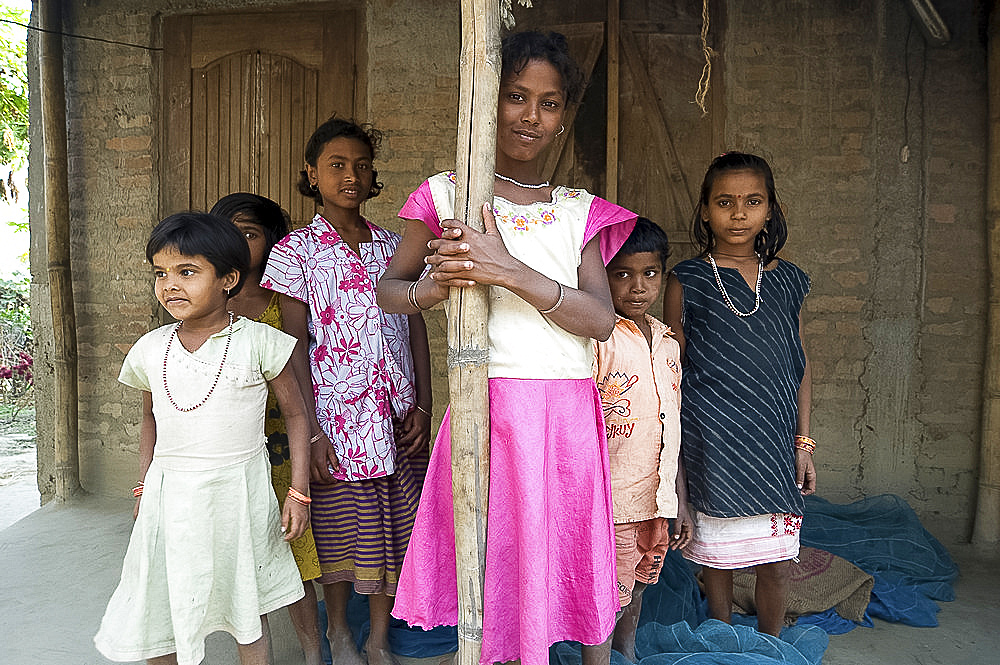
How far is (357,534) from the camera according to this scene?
7.93ft

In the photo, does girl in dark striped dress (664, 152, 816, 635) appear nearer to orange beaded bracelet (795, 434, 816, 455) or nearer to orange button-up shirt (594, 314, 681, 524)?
orange beaded bracelet (795, 434, 816, 455)

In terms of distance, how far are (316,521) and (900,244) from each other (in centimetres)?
336

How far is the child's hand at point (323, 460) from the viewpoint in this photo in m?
2.33

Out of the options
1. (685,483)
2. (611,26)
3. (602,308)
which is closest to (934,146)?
(611,26)

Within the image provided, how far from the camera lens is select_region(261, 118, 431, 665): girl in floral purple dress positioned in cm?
236

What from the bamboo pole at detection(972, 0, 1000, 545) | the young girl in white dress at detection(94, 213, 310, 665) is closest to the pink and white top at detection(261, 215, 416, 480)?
the young girl in white dress at detection(94, 213, 310, 665)

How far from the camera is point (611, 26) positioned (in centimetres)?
411

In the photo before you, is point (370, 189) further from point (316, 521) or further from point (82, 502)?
point (82, 502)

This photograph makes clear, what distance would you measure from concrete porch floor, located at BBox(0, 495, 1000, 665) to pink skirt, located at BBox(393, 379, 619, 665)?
985mm

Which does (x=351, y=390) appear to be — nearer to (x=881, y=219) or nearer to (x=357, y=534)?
(x=357, y=534)

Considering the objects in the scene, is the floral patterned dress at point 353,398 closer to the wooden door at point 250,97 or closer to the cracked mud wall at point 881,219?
the wooden door at point 250,97

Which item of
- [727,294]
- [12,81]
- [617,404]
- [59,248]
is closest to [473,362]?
[617,404]

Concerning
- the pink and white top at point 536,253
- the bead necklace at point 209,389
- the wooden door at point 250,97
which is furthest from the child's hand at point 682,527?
the wooden door at point 250,97

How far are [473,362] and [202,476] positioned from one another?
0.82m
